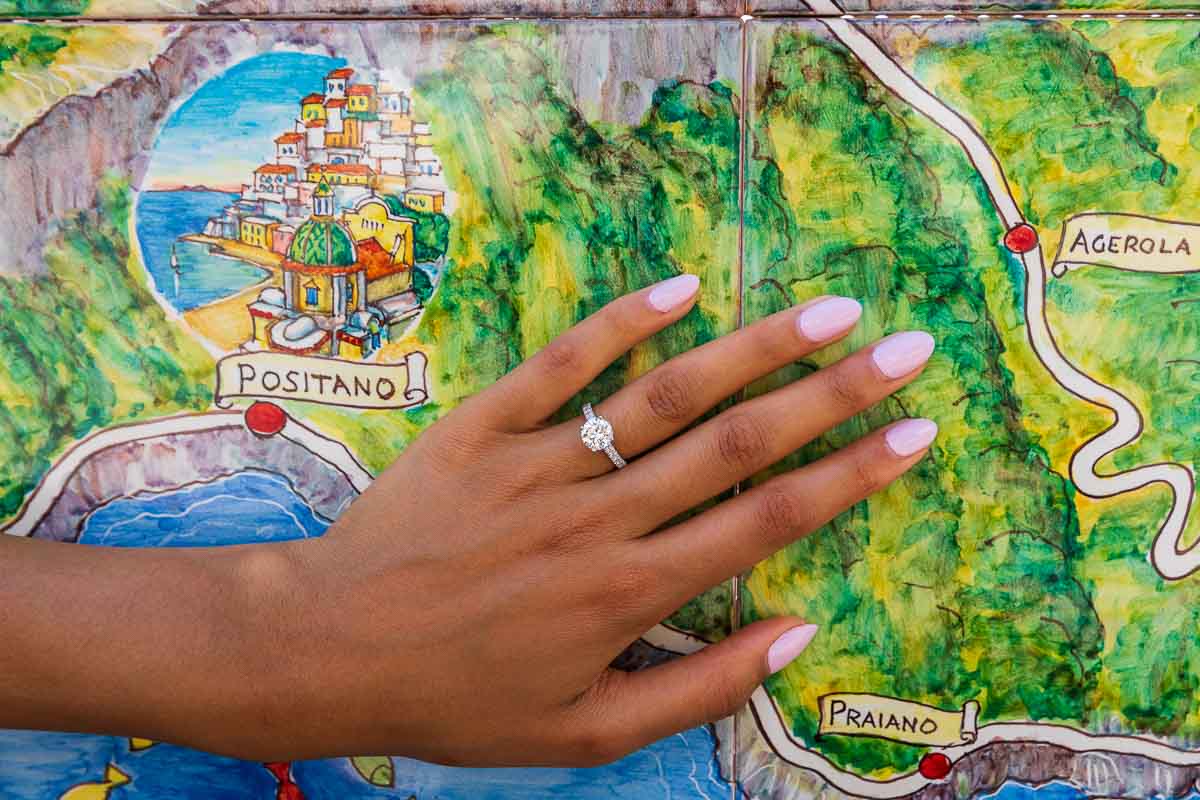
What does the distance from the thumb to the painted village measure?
0.36 meters

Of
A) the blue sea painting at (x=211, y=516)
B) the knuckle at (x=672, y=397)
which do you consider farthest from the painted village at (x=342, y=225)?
the knuckle at (x=672, y=397)

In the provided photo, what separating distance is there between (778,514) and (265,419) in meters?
0.46

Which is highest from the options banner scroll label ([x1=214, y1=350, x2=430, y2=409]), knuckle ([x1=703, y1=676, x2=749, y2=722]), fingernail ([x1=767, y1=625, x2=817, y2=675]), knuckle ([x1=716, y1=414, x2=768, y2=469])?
banner scroll label ([x1=214, y1=350, x2=430, y2=409])

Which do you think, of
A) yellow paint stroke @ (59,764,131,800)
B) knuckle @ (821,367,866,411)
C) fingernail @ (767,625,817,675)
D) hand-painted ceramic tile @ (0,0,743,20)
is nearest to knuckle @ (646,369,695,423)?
knuckle @ (821,367,866,411)

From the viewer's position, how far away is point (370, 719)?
719 millimetres

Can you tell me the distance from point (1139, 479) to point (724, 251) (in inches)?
15.6

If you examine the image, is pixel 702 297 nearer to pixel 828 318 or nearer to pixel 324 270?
pixel 828 318

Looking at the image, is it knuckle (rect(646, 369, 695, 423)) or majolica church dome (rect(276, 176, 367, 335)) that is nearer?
knuckle (rect(646, 369, 695, 423))

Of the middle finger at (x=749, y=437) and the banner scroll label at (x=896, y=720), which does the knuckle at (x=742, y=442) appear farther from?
the banner scroll label at (x=896, y=720)

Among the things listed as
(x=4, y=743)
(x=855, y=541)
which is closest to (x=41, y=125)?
(x=4, y=743)

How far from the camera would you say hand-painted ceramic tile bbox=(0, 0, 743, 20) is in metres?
0.77

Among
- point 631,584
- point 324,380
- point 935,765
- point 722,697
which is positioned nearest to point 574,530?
point 631,584

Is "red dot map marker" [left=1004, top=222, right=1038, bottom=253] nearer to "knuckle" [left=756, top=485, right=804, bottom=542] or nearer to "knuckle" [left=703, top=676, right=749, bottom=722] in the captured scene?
"knuckle" [left=756, top=485, right=804, bottom=542]

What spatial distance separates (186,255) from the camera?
0.84 meters
